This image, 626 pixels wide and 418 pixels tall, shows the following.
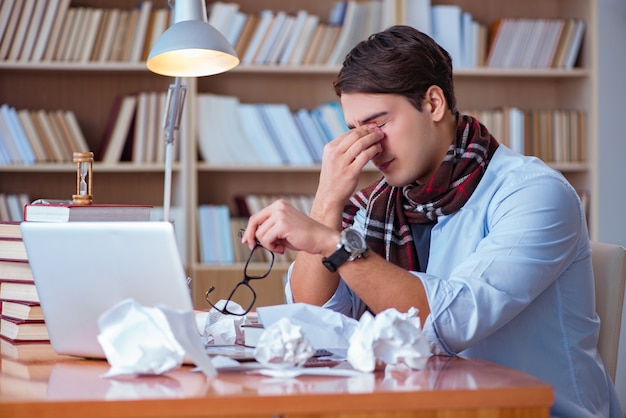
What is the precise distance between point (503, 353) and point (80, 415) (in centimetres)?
84

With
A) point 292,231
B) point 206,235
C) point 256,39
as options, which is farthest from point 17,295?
point 256,39

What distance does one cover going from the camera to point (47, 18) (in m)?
3.44

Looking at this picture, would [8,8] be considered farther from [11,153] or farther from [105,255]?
[105,255]

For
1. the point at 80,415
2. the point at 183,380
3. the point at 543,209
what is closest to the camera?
the point at 80,415

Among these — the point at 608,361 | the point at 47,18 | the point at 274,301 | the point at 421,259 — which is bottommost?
the point at 274,301

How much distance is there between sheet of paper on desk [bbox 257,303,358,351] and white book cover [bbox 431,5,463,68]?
250cm

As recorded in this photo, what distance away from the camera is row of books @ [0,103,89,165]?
11.2 ft

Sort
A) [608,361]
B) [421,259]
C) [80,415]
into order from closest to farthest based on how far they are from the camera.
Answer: [80,415] → [608,361] → [421,259]

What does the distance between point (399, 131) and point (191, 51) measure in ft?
→ 1.80

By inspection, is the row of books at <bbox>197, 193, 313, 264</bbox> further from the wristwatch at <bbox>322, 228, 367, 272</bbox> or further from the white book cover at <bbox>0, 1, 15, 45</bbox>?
the wristwatch at <bbox>322, 228, 367, 272</bbox>

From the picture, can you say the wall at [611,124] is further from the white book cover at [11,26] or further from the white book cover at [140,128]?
the white book cover at [11,26]

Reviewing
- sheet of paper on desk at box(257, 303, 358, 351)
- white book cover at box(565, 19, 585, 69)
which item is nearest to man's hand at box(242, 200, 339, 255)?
sheet of paper on desk at box(257, 303, 358, 351)

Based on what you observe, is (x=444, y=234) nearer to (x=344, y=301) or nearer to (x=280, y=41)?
(x=344, y=301)

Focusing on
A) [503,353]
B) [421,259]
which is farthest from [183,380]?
[421,259]
